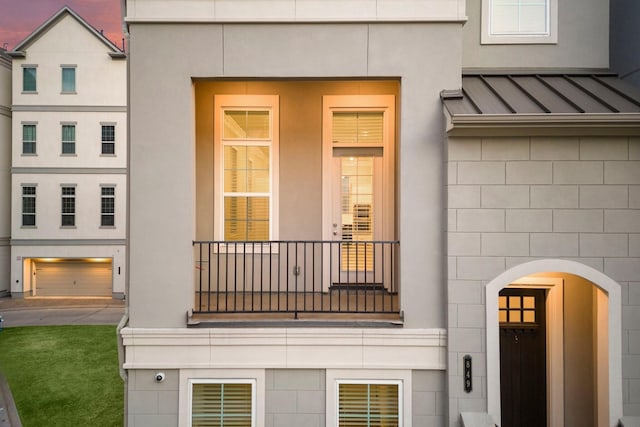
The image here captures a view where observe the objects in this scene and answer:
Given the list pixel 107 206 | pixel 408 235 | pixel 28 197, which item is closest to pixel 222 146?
A: pixel 408 235

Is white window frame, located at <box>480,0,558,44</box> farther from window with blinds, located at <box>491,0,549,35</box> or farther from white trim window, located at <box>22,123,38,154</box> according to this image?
white trim window, located at <box>22,123,38,154</box>

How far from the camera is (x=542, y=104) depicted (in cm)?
429

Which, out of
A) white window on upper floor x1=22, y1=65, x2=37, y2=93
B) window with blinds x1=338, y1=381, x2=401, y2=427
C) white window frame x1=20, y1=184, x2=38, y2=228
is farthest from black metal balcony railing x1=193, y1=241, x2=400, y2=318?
white window on upper floor x1=22, y1=65, x2=37, y2=93

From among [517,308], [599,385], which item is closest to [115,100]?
[517,308]

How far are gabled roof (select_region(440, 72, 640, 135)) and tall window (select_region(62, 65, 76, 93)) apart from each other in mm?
18557

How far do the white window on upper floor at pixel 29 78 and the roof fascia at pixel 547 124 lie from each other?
2027cm

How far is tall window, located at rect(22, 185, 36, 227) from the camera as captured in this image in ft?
58.4

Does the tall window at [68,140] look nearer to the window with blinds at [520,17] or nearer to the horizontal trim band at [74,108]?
the horizontal trim band at [74,108]

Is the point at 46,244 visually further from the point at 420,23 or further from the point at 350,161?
the point at 420,23

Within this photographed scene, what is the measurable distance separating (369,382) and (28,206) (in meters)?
19.1

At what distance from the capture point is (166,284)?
4.41m

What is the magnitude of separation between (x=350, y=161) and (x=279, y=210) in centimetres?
128

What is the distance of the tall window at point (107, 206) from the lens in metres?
17.9

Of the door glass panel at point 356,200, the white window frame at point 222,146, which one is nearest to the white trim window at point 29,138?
the white window frame at point 222,146
